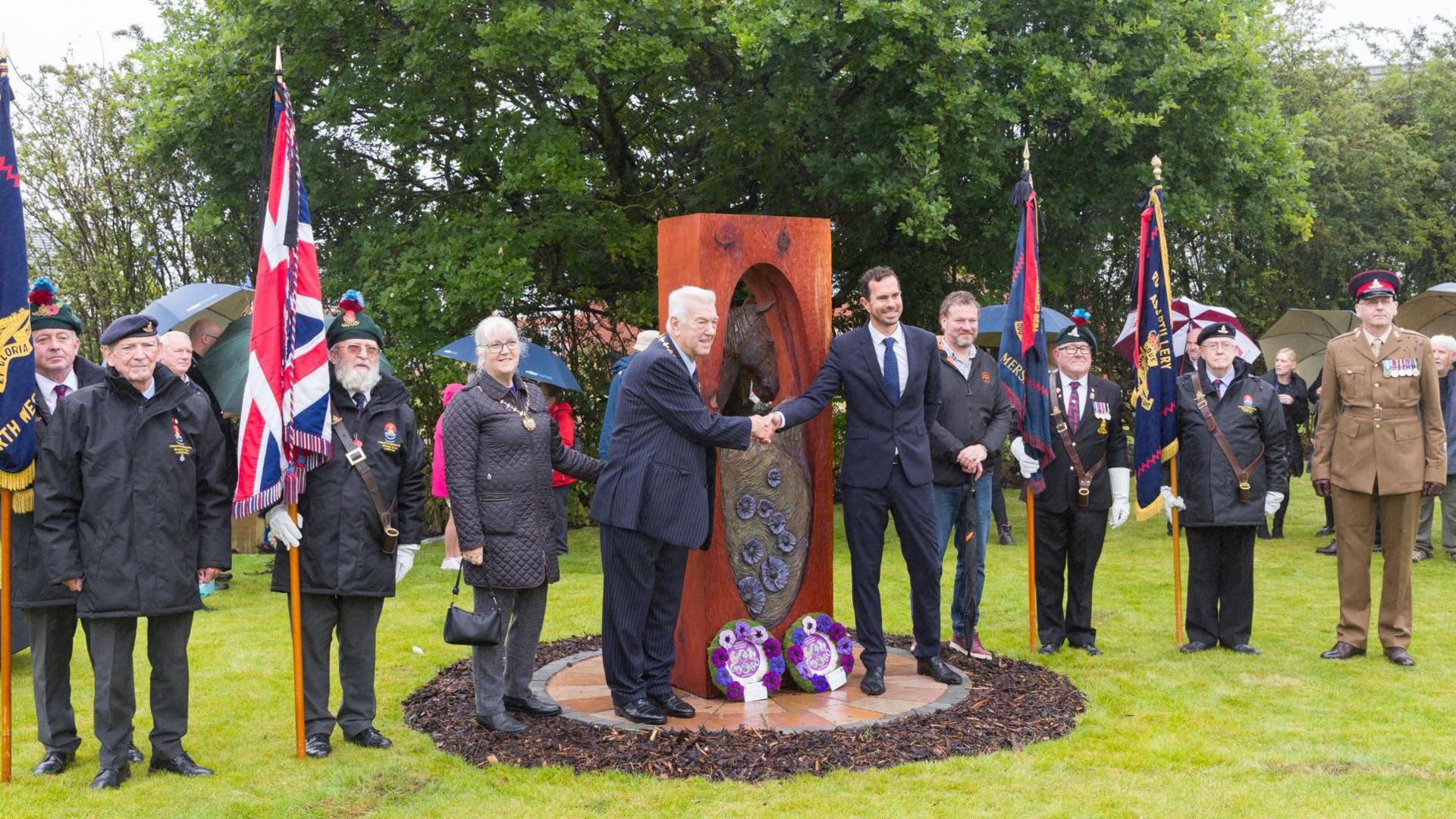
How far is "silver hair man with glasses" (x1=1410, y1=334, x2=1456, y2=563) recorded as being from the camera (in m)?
10.4

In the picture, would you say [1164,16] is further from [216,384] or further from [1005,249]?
[216,384]

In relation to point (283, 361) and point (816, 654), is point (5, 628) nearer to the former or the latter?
point (283, 361)

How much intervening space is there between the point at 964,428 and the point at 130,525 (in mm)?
4223

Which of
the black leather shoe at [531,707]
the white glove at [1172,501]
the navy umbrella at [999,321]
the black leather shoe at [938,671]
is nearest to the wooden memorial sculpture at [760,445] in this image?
the black leather shoe at [938,671]

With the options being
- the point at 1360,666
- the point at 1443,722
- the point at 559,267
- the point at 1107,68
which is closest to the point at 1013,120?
the point at 1107,68

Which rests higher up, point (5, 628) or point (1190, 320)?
point (1190, 320)

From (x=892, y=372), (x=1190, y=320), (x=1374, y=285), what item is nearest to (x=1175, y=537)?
(x=1374, y=285)

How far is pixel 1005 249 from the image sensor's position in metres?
13.3

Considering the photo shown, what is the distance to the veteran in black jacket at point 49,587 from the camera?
5.09 meters

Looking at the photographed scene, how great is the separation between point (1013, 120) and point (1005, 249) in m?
1.85

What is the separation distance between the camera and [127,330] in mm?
4949

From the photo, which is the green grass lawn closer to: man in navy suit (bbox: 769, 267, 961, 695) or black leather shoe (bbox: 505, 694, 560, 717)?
black leather shoe (bbox: 505, 694, 560, 717)

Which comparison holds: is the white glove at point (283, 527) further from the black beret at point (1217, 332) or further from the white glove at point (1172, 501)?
the black beret at point (1217, 332)

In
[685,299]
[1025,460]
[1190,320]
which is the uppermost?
[1190,320]
